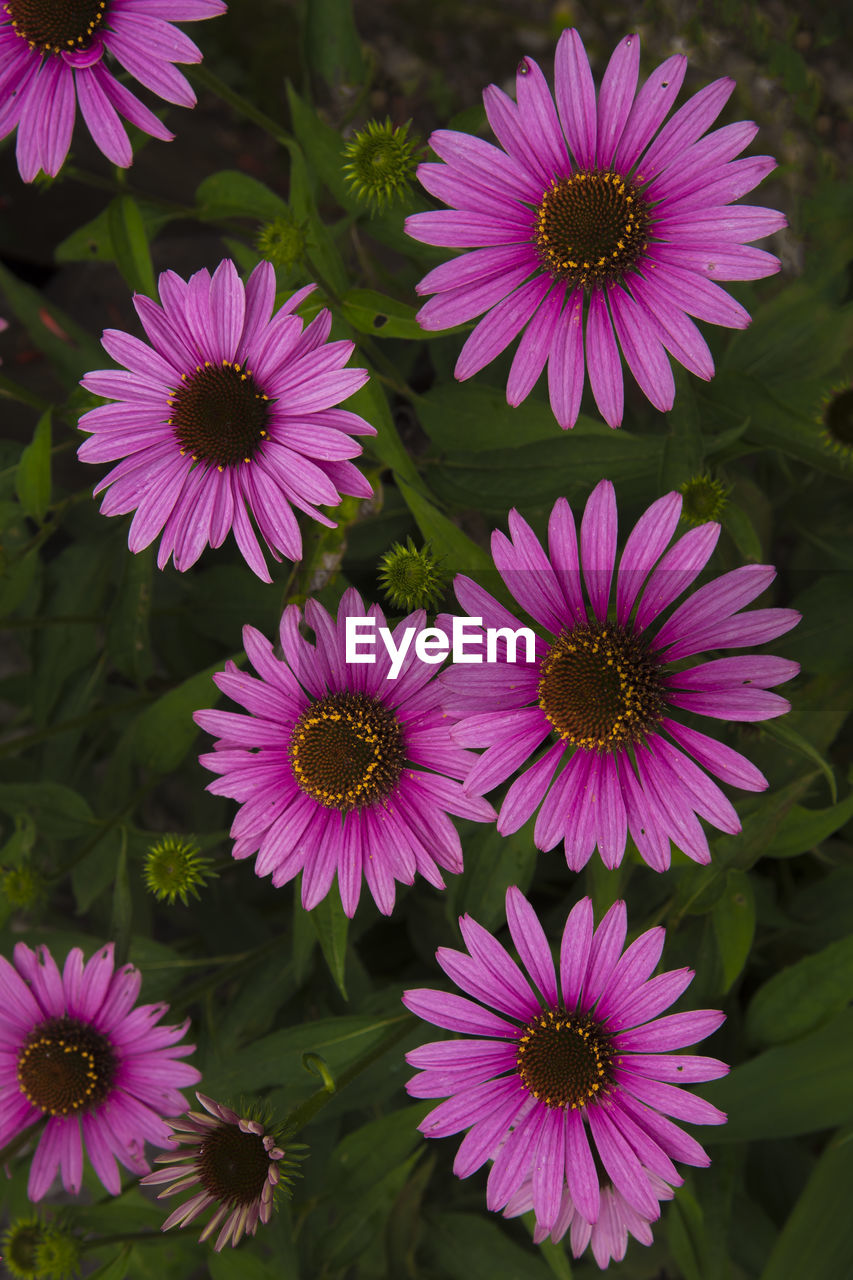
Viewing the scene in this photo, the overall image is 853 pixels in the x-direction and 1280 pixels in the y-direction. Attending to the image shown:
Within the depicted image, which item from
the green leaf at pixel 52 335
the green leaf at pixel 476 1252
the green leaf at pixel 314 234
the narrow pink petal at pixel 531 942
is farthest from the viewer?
the green leaf at pixel 52 335

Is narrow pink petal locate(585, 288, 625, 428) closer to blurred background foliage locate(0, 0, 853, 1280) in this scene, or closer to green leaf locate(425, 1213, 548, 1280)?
blurred background foliage locate(0, 0, 853, 1280)

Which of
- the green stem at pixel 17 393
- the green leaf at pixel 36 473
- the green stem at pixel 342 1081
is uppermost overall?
the green stem at pixel 17 393

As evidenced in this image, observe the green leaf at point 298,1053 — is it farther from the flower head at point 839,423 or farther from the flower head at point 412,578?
the flower head at point 839,423

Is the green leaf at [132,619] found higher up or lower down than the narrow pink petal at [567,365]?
lower down

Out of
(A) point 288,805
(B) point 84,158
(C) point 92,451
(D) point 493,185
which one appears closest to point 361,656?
(A) point 288,805

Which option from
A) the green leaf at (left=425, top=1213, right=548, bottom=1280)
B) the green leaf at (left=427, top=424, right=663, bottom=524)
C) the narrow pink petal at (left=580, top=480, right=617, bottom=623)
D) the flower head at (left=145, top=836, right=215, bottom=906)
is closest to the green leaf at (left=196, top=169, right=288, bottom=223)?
the green leaf at (left=427, top=424, right=663, bottom=524)

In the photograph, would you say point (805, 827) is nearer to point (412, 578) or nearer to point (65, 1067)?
point (412, 578)

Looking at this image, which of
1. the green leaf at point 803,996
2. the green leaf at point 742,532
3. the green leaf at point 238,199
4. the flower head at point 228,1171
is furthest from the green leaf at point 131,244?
the green leaf at point 803,996
